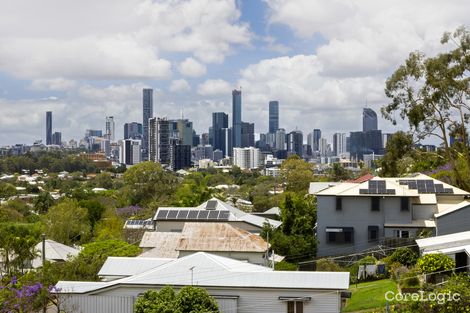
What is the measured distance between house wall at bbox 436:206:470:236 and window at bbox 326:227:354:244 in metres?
6.82

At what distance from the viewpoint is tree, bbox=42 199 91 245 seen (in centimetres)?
5819

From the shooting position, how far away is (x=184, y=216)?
47.0 metres

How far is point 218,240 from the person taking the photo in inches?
1414

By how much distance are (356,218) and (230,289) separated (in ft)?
60.5

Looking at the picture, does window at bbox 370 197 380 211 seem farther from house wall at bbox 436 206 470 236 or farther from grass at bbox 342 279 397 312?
grass at bbox 342 279 397 312

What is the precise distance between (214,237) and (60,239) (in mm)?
24768

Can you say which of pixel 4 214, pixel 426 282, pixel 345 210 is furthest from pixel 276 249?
pixel 4 214

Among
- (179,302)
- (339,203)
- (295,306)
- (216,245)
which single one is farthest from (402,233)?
(179,302)

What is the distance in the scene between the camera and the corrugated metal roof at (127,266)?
29.9 metres

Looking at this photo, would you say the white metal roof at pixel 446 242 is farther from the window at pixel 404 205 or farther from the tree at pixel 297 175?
the tree at pixel 297 175

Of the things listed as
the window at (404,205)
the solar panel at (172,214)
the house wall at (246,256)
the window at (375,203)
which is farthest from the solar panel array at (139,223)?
the house wall at (246,256)

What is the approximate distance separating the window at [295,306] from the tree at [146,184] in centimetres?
6543

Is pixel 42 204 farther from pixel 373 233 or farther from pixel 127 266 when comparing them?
pixel 127 266

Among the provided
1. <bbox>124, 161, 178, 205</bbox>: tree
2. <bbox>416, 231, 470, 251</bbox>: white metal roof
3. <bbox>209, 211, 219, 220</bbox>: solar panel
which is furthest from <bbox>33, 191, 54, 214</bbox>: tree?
<bbox>416, 231, 470, 251</bbox>: white metal roof
